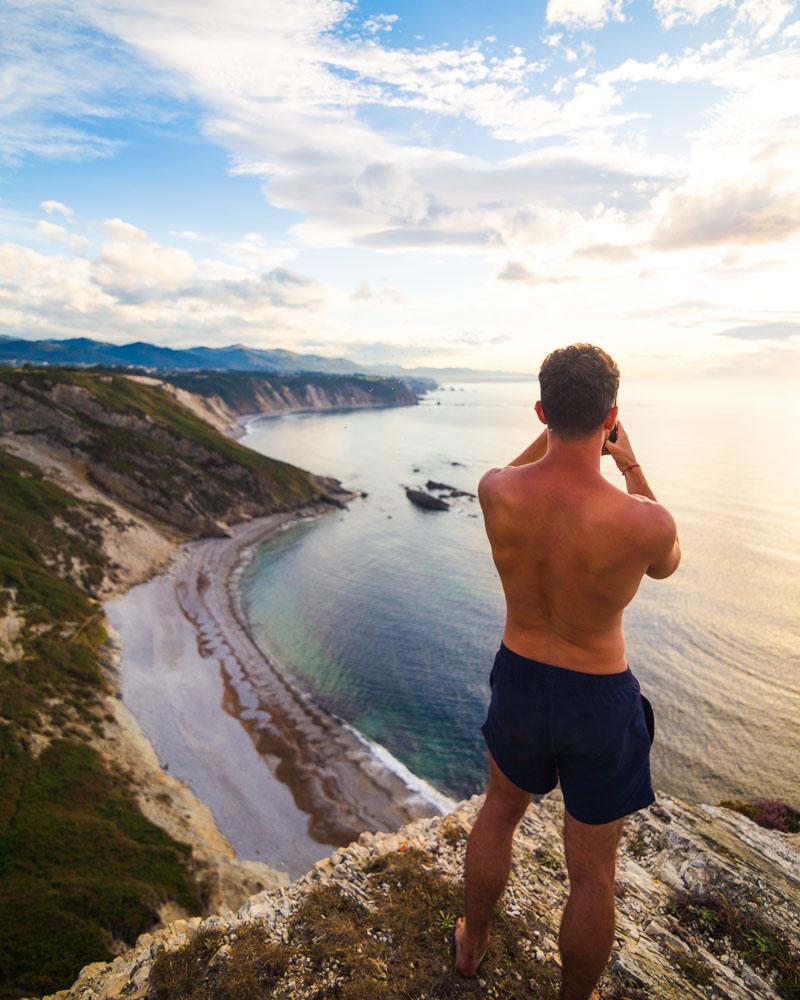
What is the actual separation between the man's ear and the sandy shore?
21759mm

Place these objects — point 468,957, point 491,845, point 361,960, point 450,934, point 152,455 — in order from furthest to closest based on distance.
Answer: point 152,455, point 450,934, point 361,960, point 468,957, point 491,845

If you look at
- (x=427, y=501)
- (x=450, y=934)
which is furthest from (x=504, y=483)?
(x=427, y=501)

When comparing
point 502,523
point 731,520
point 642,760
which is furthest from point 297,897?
point 731,520

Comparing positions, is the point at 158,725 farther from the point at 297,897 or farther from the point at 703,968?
the point at 703,968

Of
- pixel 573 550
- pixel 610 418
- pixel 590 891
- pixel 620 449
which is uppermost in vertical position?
pixel 610 418

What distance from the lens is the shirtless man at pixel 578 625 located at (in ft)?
11.3

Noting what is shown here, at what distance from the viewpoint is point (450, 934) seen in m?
5.86

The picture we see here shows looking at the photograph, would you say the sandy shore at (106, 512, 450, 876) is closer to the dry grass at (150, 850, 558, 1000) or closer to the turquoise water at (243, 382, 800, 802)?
the turquoise water at (243, 382, 800, 802)

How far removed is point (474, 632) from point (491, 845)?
121 feet

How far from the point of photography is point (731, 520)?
70.9 m

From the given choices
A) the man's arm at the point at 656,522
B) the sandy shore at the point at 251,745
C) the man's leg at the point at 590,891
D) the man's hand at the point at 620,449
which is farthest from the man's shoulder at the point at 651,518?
the sandy shore at the point at 251,745

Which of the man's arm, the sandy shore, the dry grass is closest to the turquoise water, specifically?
the sandy shore

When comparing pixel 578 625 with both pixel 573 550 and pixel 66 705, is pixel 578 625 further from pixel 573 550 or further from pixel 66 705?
pixel 66 705

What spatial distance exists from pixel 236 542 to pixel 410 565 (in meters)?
21.2
